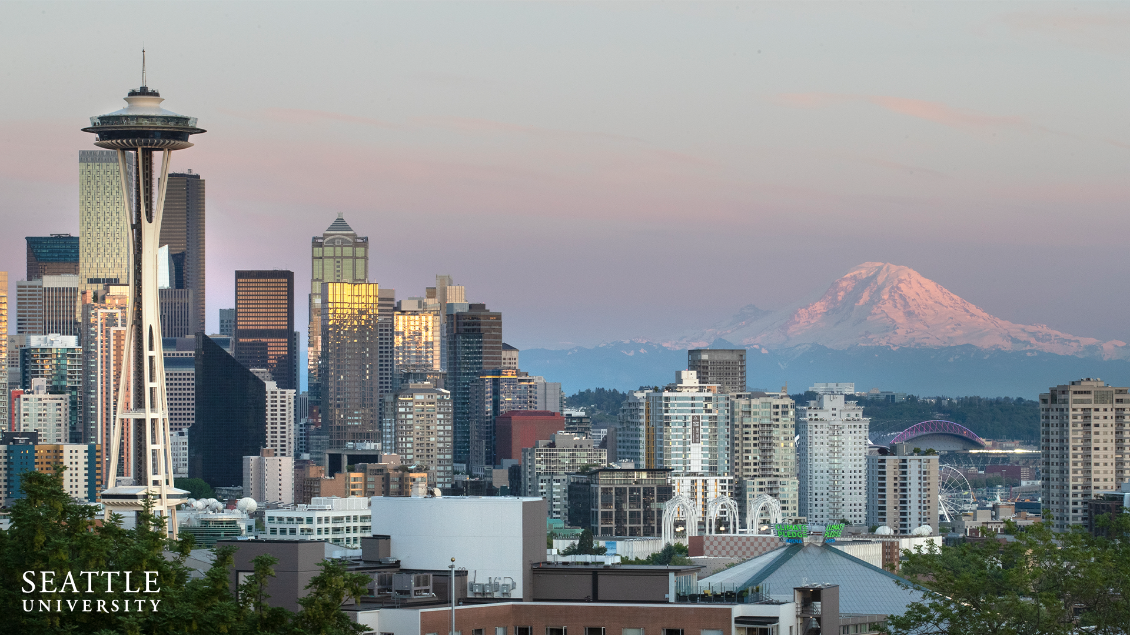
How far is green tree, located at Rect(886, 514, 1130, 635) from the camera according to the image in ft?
212

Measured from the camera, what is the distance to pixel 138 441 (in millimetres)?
185875

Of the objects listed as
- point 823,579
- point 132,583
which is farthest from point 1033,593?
point 132,583

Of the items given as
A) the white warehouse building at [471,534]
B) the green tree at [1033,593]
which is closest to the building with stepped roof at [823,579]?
the green tree at [1033,593]

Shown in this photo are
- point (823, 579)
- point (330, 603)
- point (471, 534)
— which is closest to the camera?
point (330, 603)

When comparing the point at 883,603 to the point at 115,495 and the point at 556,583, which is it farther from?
the point at 115,495

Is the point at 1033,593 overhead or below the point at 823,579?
overhead

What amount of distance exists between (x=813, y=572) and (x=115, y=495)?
98466 mm

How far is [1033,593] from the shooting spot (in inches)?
2657

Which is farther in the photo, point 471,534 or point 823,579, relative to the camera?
point 823,579

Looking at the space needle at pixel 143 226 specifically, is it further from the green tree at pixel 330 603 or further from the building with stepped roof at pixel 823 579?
the green tree at pixel 330 603

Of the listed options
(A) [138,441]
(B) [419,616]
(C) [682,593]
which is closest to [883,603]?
(C) [682,593]

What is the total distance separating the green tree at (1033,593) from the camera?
64750 mm

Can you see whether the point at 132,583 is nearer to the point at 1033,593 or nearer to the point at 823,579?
the point at 1033,593

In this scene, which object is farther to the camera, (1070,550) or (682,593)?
(682,593)
